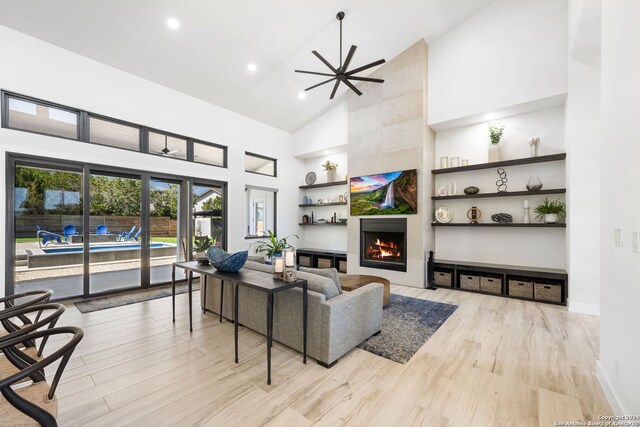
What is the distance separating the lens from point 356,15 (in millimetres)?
4336

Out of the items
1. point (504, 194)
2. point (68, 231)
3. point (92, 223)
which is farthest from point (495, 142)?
point (68, 231)

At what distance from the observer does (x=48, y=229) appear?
3973 mm

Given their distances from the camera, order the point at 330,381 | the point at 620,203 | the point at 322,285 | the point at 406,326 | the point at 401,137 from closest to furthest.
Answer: the point at 620,203 < the point at 330,381 < the point at 322,285 < the point at 406,326 < the point at 401,137

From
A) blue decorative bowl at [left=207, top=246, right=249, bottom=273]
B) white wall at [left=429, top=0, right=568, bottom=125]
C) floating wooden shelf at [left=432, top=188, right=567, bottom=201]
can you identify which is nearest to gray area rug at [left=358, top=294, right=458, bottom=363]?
blue decorative bowl at [left=207, top=246, right=249, bottom=273]

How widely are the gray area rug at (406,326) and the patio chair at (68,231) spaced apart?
4535 millimetres

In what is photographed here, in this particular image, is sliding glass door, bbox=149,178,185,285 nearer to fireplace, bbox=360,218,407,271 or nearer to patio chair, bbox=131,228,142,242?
patio chair, bbox=131,228,142,242

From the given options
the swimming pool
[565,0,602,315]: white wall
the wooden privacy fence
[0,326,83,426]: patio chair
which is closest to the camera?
[0,326,83,426]: patio chair

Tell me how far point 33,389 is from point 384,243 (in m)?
5.28

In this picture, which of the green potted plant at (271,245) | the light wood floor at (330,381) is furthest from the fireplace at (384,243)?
→ the light wood floor at (330,381)

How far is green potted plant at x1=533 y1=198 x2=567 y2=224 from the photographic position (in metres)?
4.26

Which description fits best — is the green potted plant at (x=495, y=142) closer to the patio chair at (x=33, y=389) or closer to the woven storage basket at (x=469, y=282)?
the woven storage basket at (x=469, y=282)

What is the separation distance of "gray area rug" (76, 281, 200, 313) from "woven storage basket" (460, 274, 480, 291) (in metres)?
4.80

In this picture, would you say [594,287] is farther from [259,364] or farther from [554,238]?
[259,364]

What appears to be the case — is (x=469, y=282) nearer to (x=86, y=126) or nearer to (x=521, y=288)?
(x=521, y=288)
